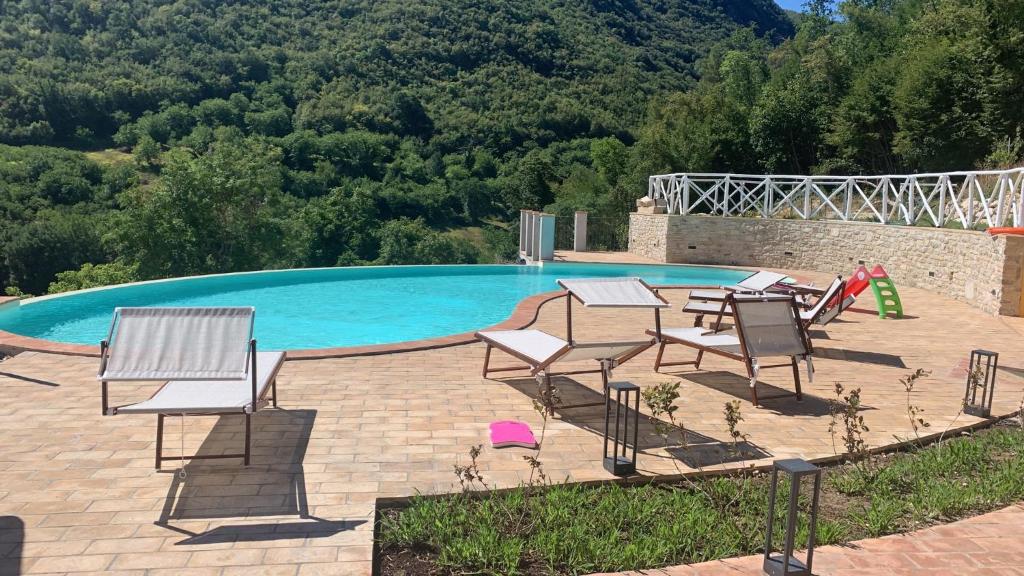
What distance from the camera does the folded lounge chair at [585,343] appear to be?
14.6 feet

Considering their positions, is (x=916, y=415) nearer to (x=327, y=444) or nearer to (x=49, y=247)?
(x=327, y=444)

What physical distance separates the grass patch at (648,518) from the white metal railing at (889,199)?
7573 millimetres

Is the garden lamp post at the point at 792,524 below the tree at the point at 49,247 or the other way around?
the other way around

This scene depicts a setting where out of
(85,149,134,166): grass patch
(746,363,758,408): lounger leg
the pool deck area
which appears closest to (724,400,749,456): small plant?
the pool deck area

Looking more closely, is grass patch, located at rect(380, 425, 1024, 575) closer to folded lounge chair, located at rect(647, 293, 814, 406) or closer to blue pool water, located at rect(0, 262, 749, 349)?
folded lounge chair, located at rect(647, 293, 814, 406)

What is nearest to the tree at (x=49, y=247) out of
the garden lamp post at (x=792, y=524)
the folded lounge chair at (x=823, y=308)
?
the folded lounge chair at (x=823, y=308)

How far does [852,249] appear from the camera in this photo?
1438 centimetres

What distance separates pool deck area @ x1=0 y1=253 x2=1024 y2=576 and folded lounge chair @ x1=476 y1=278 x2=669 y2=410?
30cm

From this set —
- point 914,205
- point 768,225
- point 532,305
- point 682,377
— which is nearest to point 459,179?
point 768,225

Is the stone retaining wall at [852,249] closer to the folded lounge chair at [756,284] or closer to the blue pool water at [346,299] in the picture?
the blue pool water at [346,299]

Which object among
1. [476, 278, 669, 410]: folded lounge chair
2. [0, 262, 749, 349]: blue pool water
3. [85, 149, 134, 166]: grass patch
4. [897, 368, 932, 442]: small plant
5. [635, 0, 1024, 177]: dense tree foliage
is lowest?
[0, 262, 749, 349]: blue pool water

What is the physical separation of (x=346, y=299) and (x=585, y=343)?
815 centimetres

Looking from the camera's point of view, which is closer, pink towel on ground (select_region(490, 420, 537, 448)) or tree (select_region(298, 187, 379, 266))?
pink towel on ground (select_region(490, 420, 537, 448))

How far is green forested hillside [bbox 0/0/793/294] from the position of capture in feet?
89.9
